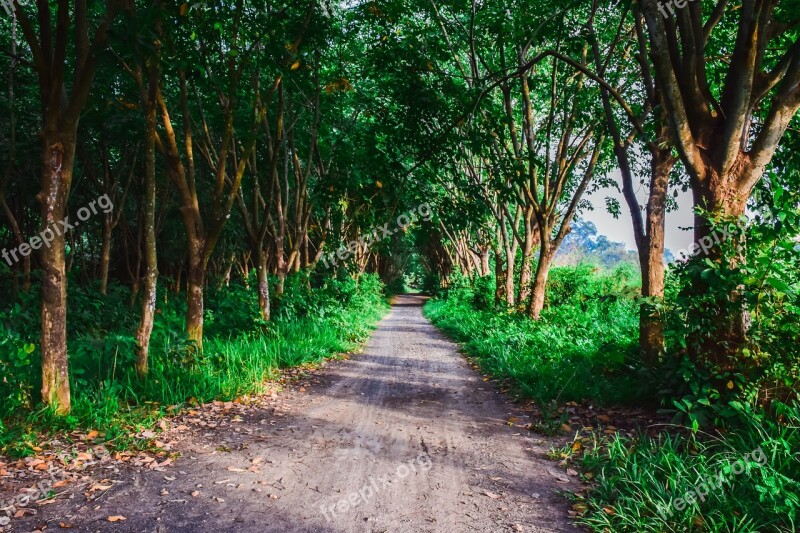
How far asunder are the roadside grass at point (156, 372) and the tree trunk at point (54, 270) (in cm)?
17

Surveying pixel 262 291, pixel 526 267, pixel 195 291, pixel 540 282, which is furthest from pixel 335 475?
pixel 526 267

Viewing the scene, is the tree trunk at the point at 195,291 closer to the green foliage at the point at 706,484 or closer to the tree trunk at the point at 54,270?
the tree trunk at the point at 54,270

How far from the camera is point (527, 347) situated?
9.06 m

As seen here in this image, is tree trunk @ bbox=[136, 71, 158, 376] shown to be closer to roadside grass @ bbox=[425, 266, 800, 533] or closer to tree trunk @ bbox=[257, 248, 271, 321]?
Answer: tree trunk @ bbox=[257, 248, 271, 321]

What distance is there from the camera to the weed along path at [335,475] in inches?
128

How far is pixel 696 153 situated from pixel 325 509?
489 cm

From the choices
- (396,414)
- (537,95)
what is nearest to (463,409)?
(396,414)

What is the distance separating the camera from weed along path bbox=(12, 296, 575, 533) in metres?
3.26

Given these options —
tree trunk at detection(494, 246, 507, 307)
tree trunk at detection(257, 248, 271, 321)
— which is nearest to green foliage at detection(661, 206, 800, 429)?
tree trunk at detection(257, 248, 271, 321)

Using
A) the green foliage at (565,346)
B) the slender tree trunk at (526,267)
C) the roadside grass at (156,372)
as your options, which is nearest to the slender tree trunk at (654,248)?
the green foliage at (565,346)

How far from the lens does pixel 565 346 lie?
8.69 m

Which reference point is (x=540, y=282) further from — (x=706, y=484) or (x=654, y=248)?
(x=706, y=484)

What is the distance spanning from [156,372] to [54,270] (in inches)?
76.1

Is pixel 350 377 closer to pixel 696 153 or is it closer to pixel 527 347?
pixel 527 347
